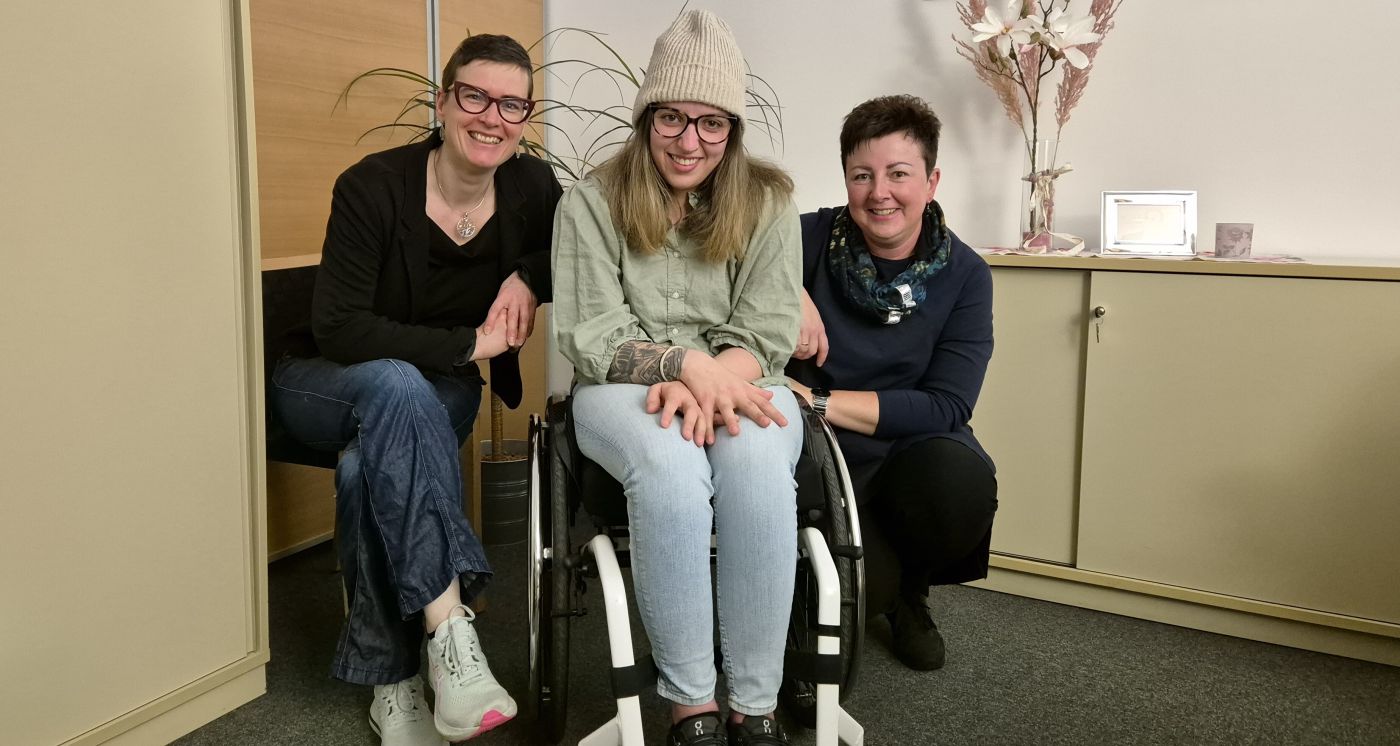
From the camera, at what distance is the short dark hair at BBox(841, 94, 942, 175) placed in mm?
1850

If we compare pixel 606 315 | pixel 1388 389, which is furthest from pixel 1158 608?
pixel 606 315

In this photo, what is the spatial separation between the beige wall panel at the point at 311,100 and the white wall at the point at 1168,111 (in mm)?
1066

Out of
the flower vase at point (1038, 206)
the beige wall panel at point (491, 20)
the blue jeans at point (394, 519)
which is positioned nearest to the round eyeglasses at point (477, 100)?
the blue jeans at point (394, 519)

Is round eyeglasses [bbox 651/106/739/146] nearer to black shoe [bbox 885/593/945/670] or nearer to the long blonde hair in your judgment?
the long blonde hair

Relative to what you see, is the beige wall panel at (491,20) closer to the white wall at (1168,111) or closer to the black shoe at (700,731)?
the white wall at (1168,111)

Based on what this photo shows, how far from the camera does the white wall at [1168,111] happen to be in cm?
234

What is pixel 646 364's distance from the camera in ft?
5.16

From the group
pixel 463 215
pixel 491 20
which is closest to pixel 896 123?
pixel 463 215

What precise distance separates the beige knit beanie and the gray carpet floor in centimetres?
102

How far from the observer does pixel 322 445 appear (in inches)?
70.2

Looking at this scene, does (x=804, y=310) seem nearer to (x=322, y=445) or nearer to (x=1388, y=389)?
(x=322, y=445)

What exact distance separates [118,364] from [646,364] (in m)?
0.76

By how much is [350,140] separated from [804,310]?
1.32 m

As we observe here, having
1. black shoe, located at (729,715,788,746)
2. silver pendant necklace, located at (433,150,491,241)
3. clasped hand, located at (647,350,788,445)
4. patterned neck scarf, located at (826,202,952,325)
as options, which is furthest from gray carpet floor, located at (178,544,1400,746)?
silver pendant necklace, located at (433,150,491,241)
